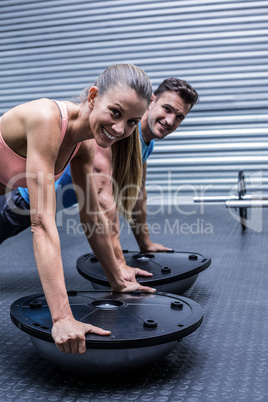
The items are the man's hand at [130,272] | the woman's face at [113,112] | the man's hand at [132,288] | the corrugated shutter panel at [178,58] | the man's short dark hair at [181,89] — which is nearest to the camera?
the woman's face at [113,112]

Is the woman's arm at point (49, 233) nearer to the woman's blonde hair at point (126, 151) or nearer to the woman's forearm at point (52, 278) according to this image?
the woman's forearm at point (52, 278)

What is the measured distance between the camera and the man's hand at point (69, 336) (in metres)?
1.23

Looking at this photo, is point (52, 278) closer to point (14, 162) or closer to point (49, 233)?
point (49, 233)

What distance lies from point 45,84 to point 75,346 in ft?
14.9

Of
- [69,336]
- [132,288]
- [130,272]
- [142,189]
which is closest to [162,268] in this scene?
[130,272]

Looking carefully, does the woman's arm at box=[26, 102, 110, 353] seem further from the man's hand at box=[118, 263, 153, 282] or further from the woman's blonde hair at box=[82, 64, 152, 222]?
the man's hand at box=[118, 263, 153, 282]

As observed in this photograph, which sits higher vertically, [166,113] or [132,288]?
[166,113]

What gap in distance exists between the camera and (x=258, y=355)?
1.52 meters

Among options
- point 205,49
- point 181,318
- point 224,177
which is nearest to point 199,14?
point 205,49

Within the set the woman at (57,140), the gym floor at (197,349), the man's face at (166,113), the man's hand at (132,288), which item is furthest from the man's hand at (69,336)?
the man's face at (166,113)

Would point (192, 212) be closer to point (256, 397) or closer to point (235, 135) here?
point (235, 135)

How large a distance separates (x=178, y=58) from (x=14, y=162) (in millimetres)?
3746

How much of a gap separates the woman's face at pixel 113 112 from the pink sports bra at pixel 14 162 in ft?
0.29

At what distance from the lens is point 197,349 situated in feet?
5.19
